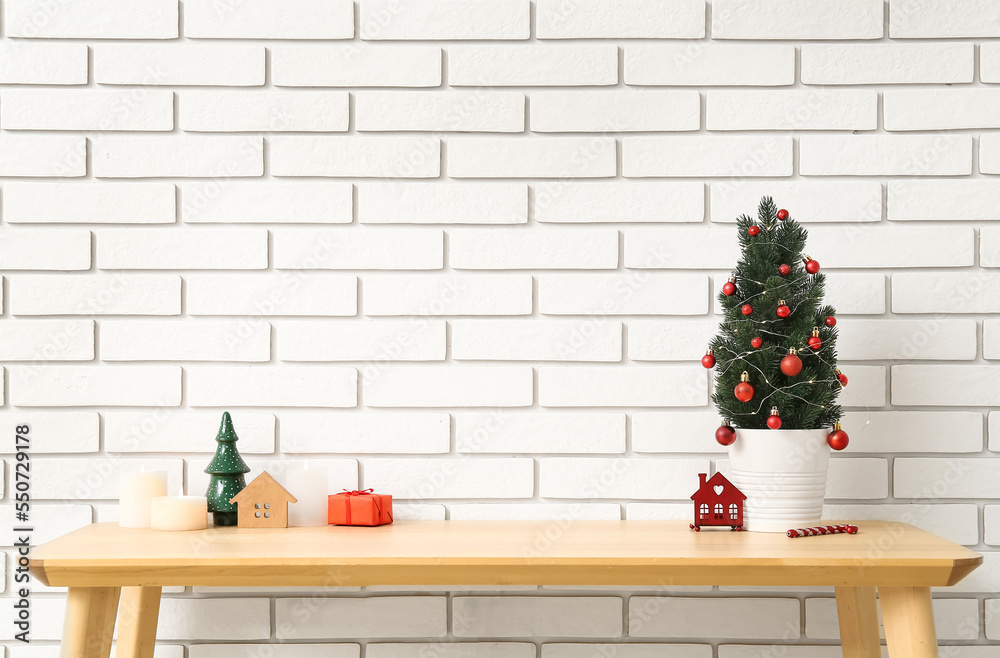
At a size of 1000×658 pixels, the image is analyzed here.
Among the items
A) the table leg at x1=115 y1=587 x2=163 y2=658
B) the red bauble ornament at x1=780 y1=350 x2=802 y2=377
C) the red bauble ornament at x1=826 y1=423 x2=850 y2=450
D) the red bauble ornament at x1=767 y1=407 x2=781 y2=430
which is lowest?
the table leg at x1=115 y1=587 x2=163 y2=658

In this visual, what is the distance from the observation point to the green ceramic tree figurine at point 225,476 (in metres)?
1.31

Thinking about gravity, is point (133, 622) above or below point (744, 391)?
below

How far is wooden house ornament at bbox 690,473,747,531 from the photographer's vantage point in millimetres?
1242

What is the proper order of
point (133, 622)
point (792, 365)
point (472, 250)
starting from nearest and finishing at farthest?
point (792, 365) < point (133, 622) < point (472, 250)

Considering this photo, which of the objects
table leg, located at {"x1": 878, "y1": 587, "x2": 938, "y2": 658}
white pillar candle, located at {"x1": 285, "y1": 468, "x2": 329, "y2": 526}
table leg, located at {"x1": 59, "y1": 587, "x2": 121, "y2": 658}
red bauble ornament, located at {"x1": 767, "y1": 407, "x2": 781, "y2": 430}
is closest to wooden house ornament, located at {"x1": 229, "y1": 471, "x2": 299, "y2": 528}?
white pillar candle, located at {"x1": 285, "y1": 468, "x2": 329, "y2": 526}

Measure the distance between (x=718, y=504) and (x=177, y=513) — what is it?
90 cm

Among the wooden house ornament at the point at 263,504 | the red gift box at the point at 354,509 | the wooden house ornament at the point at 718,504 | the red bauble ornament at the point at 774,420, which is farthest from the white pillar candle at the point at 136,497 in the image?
the red bauble ornament at the point at 774,420

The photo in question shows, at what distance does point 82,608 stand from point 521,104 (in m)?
1.10

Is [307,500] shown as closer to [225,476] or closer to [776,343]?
[225,476]

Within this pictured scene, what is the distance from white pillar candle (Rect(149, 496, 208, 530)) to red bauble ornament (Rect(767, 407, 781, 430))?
942 millimetres

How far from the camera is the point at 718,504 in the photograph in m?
1.25

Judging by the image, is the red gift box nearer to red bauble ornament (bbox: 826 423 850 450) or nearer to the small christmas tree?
the small christmas tree

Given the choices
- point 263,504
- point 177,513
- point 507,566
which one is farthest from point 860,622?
point 177,513

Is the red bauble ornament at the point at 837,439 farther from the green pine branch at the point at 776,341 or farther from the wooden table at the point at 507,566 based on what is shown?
the wooden table at the point at 507,566
